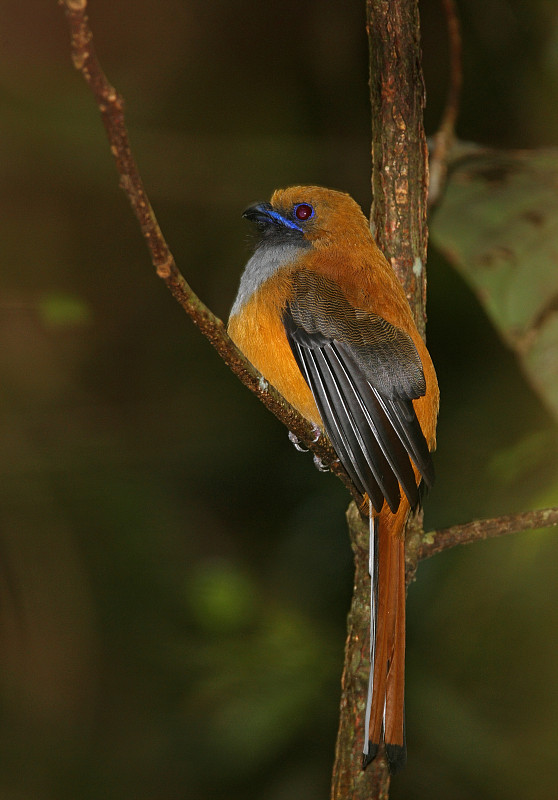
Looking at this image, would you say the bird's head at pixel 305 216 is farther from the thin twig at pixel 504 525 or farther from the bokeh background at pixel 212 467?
the thin twig at pixel 504 525

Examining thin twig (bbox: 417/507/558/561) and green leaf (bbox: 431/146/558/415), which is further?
green leaf (bbox: 431/146/558/415)

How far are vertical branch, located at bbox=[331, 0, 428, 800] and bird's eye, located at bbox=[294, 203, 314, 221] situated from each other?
7.8 inches

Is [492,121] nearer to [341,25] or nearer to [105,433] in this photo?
[341,25]

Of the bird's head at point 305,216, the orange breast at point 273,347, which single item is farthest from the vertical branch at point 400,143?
the orange breast at point 273,347

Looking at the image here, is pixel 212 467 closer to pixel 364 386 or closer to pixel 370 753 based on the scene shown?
pixel 364 386

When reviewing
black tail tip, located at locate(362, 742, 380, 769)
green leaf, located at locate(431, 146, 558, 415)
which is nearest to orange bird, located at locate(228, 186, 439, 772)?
black tail tip, located at locate(362, 742, 380, 769)

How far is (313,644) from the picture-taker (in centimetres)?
317

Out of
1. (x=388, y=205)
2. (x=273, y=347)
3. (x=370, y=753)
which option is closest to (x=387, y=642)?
(x=370, y=753)

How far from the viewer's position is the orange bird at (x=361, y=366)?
6.09 feet

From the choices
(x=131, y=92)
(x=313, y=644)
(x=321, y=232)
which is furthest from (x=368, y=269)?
(x=131, y=92)

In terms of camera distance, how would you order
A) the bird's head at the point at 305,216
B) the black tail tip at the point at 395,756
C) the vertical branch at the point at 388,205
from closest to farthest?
1. the black tail tip at the point at 395,756
2. the vertical branch at the point at 388,205
3. the bird's head at the point at 305,216

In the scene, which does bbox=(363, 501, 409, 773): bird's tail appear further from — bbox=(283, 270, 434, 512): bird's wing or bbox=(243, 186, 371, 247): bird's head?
bbox=(243, 186, 371, 247): bird's head

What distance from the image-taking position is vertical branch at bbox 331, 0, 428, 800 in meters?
1.97

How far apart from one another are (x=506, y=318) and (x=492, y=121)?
6.24 ft
